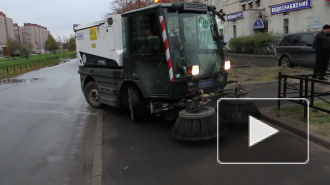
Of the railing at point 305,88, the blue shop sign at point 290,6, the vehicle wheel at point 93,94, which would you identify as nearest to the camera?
the railing at point 305,88

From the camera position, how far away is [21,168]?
5.03 metres

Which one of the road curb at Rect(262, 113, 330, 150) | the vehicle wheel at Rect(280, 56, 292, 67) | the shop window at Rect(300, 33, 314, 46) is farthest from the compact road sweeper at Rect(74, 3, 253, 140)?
the vehicle wheel at Rect(280, 56, 292, 67)

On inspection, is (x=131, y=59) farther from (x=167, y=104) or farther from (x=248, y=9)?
(x=248, y=9)

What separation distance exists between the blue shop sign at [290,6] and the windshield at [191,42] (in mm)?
22958

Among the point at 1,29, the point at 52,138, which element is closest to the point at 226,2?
the point at 52,138

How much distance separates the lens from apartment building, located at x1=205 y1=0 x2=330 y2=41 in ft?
82.4

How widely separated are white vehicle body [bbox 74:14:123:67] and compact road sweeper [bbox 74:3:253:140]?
0.9 inches

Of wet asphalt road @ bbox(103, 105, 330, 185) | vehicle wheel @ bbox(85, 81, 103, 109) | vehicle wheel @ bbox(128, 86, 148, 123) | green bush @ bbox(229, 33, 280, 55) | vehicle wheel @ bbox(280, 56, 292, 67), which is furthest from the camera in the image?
green bush @ bbox(229, 33, 280, 55)

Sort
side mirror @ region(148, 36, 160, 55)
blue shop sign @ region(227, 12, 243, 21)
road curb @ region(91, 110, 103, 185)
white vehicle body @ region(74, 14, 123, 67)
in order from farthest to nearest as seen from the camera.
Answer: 1. blue shop sign @ region(227, 12, 243, 21)
2. white vehicle body @ region(74, 14, 123, 67)
3. side mirror @ region(148, 36, 160, 55)
4. road curb @ region(91, 110, 103, 185)

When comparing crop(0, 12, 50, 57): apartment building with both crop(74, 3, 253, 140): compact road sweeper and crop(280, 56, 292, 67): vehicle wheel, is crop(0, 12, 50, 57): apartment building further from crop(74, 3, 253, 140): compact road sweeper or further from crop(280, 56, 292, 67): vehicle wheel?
crop(74, 3, 253, 140): compact road sweeper

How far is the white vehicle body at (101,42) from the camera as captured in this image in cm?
716

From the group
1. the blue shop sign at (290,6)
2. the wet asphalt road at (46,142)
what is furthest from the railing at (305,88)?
the blue shop sign at (290,6)

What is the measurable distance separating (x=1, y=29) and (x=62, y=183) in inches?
6274

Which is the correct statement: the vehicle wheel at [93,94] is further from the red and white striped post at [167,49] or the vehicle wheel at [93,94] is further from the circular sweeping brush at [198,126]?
the circular sweeping brush at [198,126]
